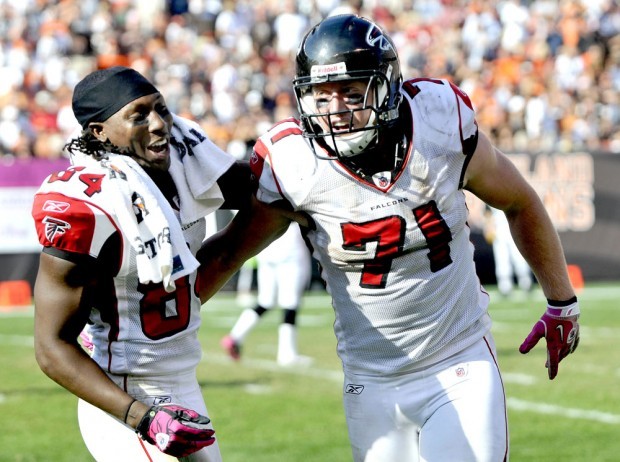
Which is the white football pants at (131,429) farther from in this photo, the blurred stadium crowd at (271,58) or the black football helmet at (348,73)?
the blurred stadium crowd at (271,58)

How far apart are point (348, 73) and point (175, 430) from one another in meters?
1.15

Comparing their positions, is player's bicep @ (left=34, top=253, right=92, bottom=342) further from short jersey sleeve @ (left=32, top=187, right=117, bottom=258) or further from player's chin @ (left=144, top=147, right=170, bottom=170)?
player's chin @ (left=144, top=147, right=170, bottom=170)

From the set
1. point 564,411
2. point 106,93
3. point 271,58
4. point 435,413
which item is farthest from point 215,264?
point 271,58

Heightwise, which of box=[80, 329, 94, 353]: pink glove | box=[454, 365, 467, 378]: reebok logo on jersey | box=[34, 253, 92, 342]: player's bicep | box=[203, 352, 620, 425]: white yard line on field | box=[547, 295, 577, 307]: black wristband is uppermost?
box=[34, 253, 92, 342]: player's bicep

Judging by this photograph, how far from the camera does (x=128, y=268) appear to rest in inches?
119

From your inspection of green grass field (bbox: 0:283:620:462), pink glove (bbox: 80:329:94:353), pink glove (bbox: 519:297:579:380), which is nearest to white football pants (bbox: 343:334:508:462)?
pink glove (bbox: 519:297:579:380)

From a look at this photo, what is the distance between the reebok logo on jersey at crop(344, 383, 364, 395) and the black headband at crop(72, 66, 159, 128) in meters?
→ 1.09

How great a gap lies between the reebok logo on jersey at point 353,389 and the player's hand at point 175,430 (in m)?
0.71

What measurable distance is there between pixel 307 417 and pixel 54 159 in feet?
22.6

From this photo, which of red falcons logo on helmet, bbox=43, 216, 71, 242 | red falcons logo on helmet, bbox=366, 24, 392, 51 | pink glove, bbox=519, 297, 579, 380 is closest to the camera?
red falcons logo on helmet, bbox=43, 216, 71, 242

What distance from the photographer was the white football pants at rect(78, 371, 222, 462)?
3.10 meters

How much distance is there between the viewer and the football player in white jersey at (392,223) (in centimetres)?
326

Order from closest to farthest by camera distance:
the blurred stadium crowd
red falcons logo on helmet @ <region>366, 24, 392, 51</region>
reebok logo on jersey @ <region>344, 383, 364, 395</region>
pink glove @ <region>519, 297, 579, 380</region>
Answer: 1. red falcons logo on helmet @ <region>366, 24, 392, 51</region>
2. reebok logo on jersey @ <region>344, 383, 364, 395</region>
3. pink glove @ <region>519, 297, 579, 380</region>
4. the blurred stadium crowd

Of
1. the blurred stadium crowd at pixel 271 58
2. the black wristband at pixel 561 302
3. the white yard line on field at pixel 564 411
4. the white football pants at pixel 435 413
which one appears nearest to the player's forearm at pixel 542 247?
the black wristband at pixel 561 302
